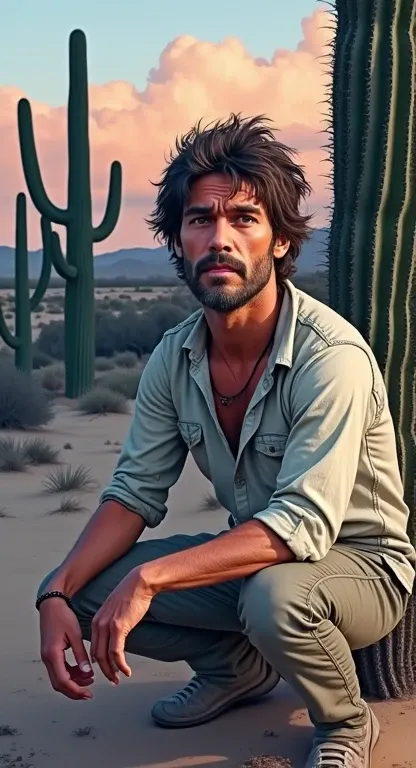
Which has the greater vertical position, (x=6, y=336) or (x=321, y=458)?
(x=321, y=458)

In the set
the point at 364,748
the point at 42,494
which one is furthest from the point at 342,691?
the point at 42,494

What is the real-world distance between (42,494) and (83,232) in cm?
723

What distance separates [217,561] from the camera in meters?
3.43

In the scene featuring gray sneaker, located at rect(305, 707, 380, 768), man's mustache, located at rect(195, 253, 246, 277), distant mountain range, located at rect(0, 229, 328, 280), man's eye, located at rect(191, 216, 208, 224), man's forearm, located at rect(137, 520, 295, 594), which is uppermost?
man's eye, located at rect(191, 216, 208, 224)

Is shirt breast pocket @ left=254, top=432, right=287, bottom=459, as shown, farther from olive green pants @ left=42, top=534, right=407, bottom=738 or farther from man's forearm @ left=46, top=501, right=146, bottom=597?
man's forearm @ left=46, top=501, right=146, bottom=597

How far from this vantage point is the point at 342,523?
3742 millimetres

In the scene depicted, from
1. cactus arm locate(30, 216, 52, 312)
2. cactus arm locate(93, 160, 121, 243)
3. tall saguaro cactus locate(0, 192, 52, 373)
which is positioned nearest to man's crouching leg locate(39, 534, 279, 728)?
cactus arm locate(30, 216, 52, 312)

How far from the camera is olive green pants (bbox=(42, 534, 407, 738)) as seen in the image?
3428mm

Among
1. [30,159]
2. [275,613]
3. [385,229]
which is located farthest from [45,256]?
[275,613]

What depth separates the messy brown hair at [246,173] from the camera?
3.79 meters

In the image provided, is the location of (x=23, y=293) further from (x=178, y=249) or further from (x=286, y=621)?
(x=286, y=621)

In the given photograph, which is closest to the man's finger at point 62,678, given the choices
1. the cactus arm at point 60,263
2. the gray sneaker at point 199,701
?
the gray sneaker at point 199,701

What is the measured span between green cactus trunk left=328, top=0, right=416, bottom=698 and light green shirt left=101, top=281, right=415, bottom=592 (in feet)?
1.29

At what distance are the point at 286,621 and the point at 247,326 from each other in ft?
3.12
